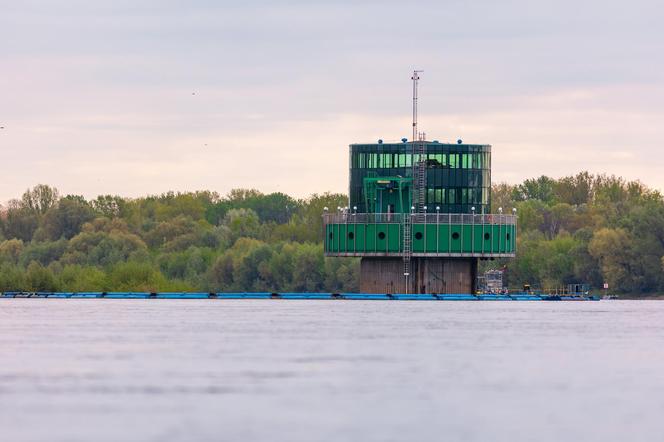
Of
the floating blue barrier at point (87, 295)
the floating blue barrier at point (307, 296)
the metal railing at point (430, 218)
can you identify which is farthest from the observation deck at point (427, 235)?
the floating blue barrier at point (87, 295)

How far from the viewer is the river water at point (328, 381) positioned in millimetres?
54281

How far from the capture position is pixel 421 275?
173375 mm

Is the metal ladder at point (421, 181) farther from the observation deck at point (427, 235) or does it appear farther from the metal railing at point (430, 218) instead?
the observation deck at point (427, 235)

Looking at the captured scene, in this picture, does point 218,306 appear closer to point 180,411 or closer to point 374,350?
point 374,350

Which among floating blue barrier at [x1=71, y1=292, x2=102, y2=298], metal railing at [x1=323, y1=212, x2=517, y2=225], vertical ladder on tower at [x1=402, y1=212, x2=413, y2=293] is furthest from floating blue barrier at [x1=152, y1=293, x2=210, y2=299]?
vertical ladder on tower at [x1=402, y1=212, x2=413, y2=293]

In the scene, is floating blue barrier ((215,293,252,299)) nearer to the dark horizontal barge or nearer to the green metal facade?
the dark horizontal barge

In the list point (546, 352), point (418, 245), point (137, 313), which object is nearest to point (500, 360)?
point (546, 352)

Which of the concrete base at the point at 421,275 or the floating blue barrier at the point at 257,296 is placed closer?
the concrete base at the point at 421,275

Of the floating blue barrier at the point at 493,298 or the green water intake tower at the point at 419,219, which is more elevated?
the green water intake tower at the point at 419,219

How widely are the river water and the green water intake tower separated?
5534 cm

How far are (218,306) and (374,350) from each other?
6944 centimetres

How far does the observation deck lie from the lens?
170 m

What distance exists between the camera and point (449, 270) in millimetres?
173750

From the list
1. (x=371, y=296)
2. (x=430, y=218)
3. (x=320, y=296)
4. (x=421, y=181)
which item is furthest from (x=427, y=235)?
(x=320, y=296)
